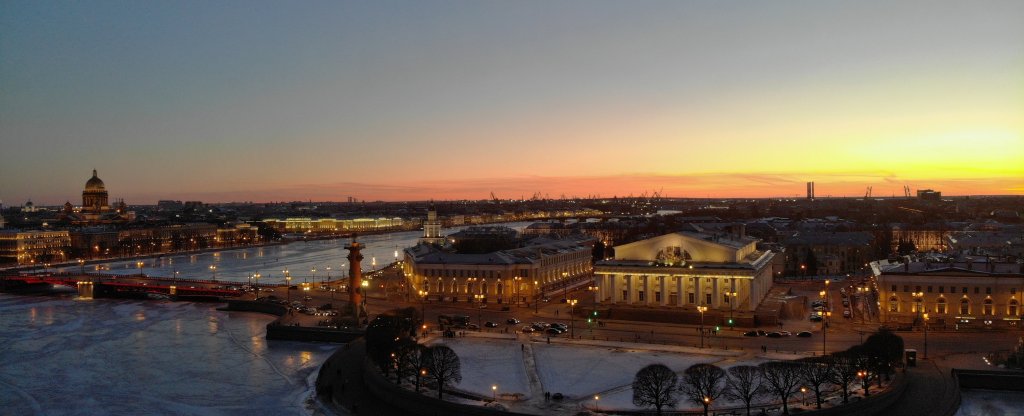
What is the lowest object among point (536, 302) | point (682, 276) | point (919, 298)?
point (536, 302)

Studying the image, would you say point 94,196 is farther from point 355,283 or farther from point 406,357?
point 406,357

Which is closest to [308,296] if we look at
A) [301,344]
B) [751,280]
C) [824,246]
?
[301,344]

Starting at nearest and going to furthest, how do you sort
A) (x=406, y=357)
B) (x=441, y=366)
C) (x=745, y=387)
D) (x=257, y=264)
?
(x=745, y=387), (x=441, y=366), (x=406, y=357), (x=257, y=264)

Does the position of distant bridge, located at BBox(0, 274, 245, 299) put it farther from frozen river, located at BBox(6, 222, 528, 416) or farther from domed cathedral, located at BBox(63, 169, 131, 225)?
domed cathedral, located at BBox(63, 169, 131, 225)

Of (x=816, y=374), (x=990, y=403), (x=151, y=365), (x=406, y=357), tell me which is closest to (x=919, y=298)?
(x=990, y=403)

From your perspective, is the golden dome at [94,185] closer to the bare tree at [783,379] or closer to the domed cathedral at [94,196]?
the domed cathedral at [94,196]

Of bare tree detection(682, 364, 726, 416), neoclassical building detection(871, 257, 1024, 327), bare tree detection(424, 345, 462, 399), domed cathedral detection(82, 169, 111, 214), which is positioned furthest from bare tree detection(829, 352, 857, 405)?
domed cathedral detection(82, 169, 111, 214)

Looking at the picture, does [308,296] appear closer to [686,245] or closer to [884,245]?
[686,245]
